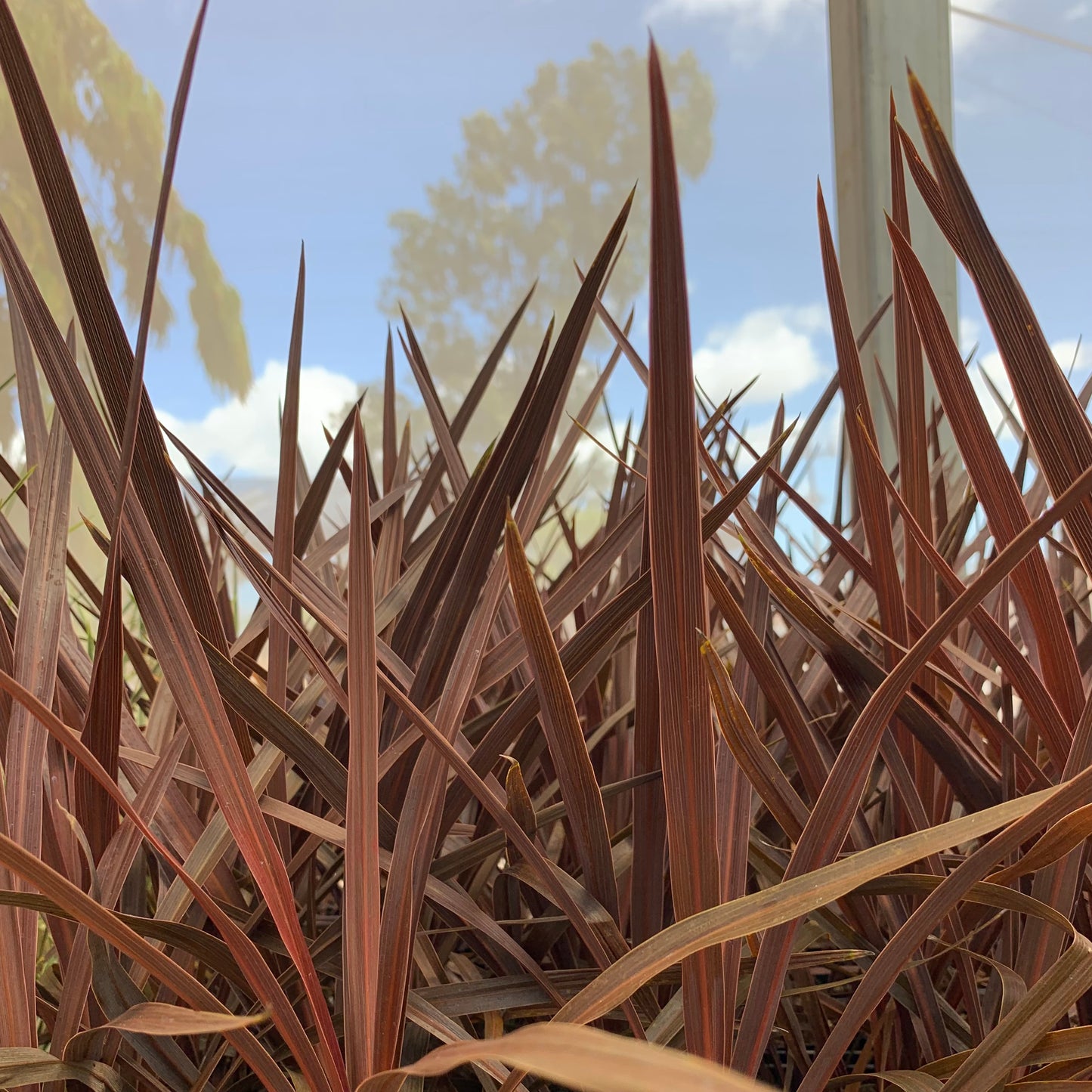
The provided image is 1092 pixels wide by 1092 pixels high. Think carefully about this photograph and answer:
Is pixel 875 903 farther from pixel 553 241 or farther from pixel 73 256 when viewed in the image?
pixel 553 241

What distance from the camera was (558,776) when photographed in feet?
0.51

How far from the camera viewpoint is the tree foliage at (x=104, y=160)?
2.96 meters

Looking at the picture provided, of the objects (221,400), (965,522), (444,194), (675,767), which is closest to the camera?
(675,767)

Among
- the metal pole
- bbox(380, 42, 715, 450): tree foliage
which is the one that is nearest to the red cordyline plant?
the metal pole

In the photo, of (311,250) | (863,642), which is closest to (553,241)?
(311,250)

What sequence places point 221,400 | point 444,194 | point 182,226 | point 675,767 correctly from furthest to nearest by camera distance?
point 444,194
point 221,400
point 182,226
point 675,767

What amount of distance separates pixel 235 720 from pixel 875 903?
0.13 meters

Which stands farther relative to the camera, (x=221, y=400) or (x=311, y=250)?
(x=221, y=400)

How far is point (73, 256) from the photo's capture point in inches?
4.1

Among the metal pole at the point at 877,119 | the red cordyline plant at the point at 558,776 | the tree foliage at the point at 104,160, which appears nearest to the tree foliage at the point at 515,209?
the tree foliage at the point at 104,160

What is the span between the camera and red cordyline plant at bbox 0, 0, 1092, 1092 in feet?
0.32

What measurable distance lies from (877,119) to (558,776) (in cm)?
134

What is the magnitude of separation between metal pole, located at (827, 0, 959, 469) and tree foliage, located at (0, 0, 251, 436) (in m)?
2.57

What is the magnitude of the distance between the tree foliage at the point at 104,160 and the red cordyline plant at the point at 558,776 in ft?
10.5
